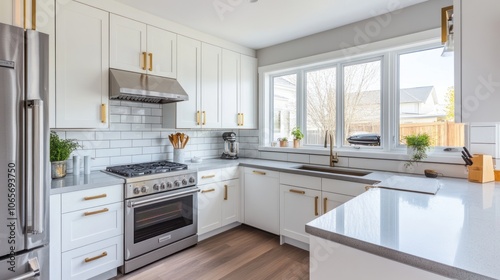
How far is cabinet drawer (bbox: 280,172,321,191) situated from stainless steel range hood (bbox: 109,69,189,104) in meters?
1.35

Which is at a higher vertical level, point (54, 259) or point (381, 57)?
point (381, 57)

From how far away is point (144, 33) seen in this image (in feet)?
8.30

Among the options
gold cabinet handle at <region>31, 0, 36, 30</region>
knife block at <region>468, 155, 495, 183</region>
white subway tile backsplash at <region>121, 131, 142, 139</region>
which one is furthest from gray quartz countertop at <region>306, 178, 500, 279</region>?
white subway tile backsplash at <region>121, 131, 142, 139</region>

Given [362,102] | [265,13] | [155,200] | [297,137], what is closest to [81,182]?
[155,200]

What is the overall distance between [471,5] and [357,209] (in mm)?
1012

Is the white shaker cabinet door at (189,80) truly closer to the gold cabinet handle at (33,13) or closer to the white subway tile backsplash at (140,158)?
the white subway tile backsplash at (140,158)

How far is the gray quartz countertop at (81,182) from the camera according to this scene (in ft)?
6.15

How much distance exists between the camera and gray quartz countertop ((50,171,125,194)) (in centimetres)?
187

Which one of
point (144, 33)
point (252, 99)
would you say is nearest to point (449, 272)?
point (144, 33)

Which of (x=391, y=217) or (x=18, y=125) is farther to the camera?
(x=18, y=125)

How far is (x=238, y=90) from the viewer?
11.4 feet

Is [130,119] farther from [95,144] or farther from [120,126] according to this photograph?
[95,144]

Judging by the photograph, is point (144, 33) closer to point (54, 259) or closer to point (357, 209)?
point (54, 259)

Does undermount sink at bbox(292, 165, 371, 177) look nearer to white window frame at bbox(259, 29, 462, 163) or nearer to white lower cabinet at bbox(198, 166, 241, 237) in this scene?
white window frame at bbox(259, 29, 462, 163)
